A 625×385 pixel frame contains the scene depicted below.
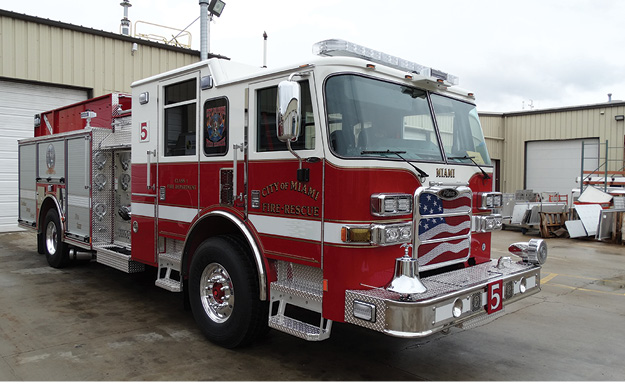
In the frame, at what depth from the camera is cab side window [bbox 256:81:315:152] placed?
389 centimetres

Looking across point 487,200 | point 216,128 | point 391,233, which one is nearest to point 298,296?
point 391,233

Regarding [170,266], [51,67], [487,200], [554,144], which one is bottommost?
[170,266]

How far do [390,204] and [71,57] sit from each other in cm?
1261

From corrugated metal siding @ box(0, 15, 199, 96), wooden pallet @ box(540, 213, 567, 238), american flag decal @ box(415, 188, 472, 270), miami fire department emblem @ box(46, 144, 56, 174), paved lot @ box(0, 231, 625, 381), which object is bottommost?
paved lot @ box(0, 231, 625, 381)

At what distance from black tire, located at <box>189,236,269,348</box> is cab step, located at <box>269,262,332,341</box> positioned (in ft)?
0.68

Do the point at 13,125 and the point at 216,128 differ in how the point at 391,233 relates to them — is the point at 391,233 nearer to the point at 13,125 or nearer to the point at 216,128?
the point at 216,128

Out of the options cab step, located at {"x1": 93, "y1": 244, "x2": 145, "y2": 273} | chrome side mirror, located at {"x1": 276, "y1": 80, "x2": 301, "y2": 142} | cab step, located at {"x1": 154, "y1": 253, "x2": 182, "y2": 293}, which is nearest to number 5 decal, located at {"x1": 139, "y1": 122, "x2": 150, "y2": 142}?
cab step, located at {"x1": 154, "y1": 253, "x2": 182, "y2": 293}

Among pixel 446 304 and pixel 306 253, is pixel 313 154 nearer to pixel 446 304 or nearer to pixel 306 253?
pixel 306 253

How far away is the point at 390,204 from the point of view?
12.2 feet

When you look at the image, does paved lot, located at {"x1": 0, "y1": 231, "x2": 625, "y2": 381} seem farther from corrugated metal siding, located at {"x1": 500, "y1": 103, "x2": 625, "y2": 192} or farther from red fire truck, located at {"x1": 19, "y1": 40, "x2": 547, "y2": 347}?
corrugated metal siding, located at {"x1": 500, "y1": 103, "x2": 625, "y2": 192}

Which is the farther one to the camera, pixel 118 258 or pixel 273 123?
pixel 118 258

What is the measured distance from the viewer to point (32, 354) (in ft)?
14.5

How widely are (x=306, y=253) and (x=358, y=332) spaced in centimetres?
169

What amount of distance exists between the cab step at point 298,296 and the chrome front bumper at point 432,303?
0.33 meters
